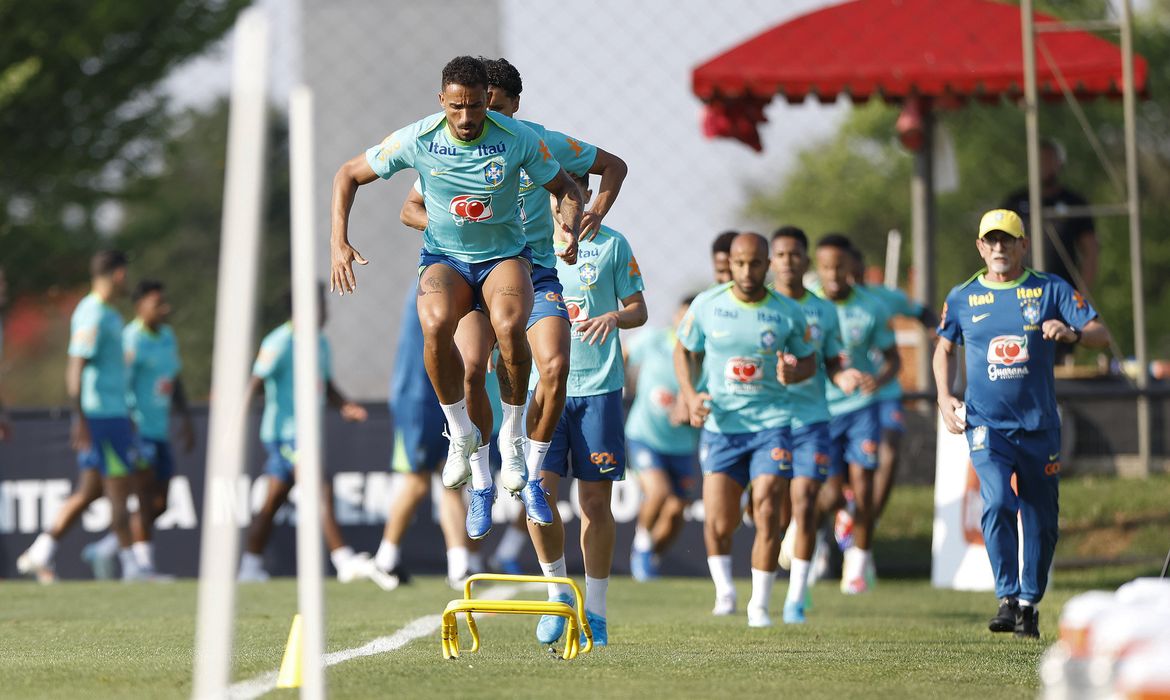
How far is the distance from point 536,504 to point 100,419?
8616 millimetres

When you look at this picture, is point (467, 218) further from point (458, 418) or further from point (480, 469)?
point (480, 469)

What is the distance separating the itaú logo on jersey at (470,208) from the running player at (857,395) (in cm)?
615

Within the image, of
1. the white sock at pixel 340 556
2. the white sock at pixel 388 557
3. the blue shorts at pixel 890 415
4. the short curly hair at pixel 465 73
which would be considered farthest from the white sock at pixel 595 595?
the white sock at pixel 340 556

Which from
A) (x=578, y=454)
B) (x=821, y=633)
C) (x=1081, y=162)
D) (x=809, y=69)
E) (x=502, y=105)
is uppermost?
(x=1081, y=162)

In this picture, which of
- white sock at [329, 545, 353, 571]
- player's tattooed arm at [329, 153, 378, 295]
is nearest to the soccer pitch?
player's tattooed arm at [329, 153, 378, 295]

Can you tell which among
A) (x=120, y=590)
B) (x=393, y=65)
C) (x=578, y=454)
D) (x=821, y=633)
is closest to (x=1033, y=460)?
(x=821, y=633)

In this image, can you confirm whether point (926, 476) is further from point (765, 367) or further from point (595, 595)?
point (595, 595)

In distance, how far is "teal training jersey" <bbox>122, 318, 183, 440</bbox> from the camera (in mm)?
16344

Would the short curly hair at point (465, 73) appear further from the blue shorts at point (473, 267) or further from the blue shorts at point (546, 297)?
the blue shorts at point (546, 297)

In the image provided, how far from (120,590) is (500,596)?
120 inches

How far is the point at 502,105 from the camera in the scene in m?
8.55

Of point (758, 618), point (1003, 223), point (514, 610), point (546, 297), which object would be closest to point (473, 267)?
point (546, 297)

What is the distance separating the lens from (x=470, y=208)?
26.0 feet

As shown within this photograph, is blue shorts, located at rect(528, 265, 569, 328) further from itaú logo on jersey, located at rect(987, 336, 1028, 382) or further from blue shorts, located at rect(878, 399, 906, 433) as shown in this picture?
blue shorts, located at rect(878, 399, 906, 433)
